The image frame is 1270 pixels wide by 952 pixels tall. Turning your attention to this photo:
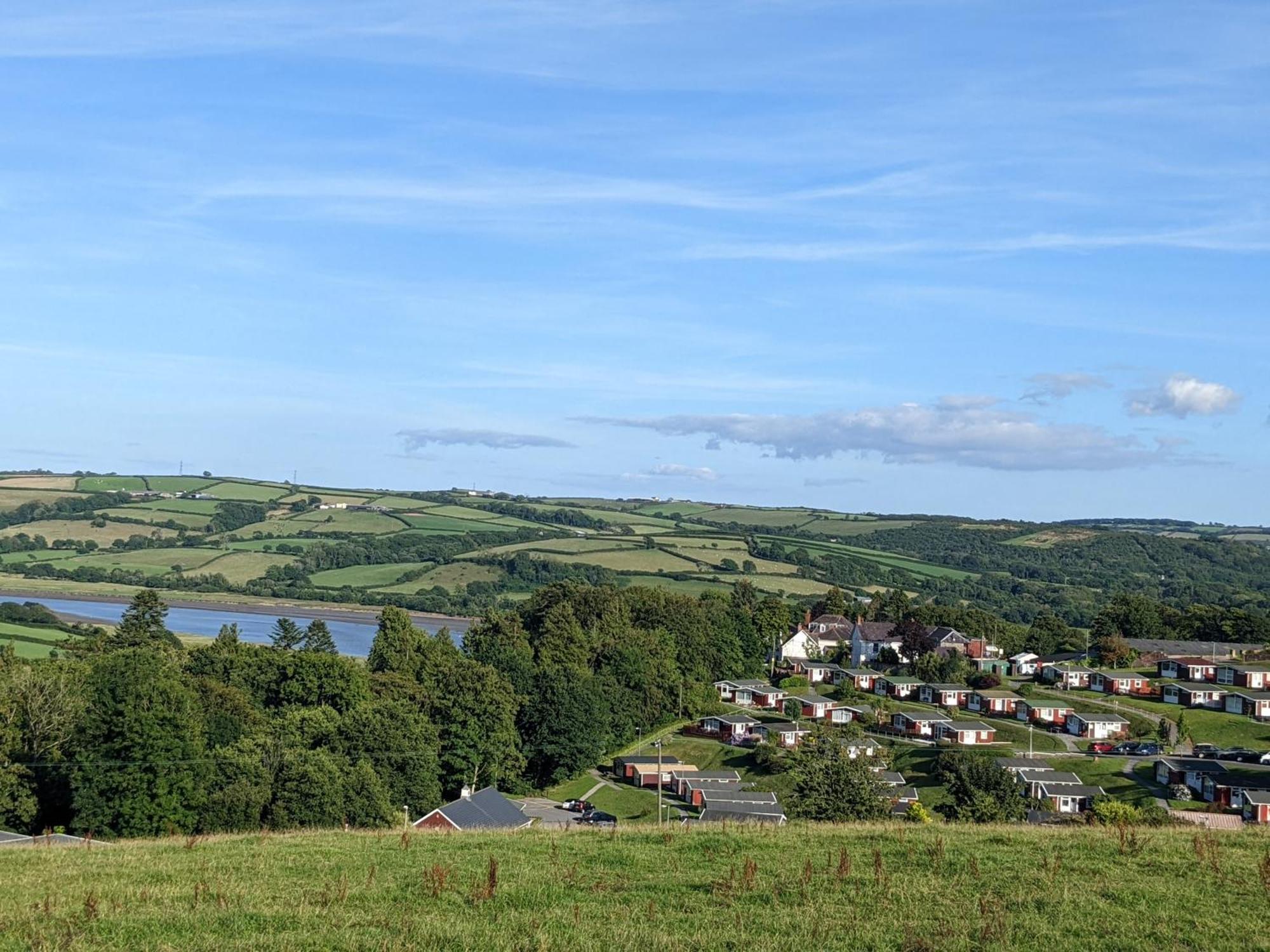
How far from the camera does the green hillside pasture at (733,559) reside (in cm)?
18062

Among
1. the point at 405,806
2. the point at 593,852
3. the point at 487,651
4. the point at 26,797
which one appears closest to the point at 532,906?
the point at 593,852

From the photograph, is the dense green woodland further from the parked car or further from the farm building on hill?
the parked car

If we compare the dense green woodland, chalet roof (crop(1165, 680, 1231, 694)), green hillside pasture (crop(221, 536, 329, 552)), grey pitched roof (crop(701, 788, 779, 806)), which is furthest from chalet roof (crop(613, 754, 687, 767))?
green hillside pasture (crop(221, 536, 329, 552))

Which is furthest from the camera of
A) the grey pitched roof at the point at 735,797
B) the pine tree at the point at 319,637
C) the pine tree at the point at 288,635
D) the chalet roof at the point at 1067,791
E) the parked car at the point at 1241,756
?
the pine tree at the point at 288,635

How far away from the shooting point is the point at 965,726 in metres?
73.4

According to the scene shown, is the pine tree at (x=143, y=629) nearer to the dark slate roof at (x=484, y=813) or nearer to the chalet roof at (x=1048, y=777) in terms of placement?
the dark slate roof at (x=484, y=813)

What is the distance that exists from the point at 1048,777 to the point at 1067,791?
4.95ft

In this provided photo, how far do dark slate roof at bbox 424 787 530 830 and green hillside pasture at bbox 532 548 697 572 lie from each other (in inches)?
5098

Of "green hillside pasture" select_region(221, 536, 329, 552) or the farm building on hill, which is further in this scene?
"green hillside pasture" select_region(221, 536, 329, 552)

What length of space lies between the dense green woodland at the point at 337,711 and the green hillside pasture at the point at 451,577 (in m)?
62.4

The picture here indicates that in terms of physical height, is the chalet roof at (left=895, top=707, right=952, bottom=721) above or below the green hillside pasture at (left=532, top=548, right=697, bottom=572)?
below

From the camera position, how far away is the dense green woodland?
39594 millimetres

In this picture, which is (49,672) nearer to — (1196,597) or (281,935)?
(281,935)

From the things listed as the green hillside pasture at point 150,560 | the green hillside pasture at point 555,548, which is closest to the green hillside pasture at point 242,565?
the green hillside pasture at point 150,560
